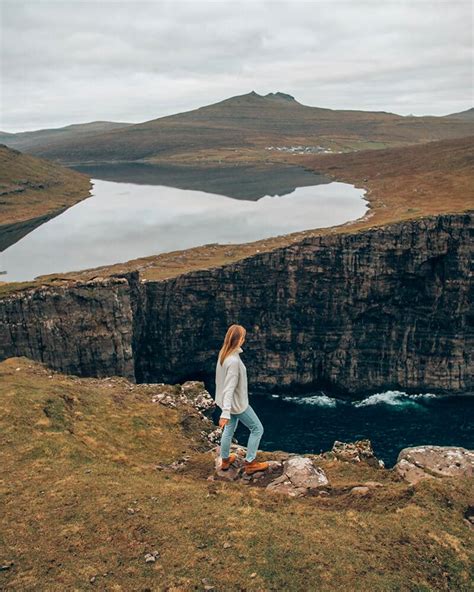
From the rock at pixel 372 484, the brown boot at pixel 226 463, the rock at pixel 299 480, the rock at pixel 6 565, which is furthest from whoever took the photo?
the brown boot at pixel 226 463

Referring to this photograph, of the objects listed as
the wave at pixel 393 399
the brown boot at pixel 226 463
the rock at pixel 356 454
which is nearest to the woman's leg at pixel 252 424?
the brown boot at pixel 226 463

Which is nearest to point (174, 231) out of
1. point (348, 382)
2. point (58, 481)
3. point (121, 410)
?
point (348, 382)

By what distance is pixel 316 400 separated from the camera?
77812 millimetres

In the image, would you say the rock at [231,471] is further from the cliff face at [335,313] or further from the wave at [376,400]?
the wave at [376,400]

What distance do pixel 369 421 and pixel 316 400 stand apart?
424 inches

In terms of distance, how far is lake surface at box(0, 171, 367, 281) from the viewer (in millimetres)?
116750

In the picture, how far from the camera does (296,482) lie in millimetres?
19531

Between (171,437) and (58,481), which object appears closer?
(58,481)

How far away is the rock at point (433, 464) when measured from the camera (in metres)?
19.9

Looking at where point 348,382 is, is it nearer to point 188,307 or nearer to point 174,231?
Result: point 188,307

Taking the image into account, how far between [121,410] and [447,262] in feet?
213

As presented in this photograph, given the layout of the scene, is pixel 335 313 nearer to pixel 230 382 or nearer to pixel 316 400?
pixel 316 400

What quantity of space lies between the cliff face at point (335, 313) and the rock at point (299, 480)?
186ft

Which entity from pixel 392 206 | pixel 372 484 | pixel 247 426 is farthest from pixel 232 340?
pixel 392 206
